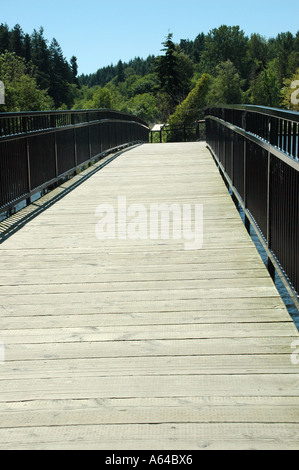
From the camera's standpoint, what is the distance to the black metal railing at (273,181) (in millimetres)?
4184

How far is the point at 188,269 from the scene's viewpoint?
5.75 m

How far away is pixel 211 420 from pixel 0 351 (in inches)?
60.6

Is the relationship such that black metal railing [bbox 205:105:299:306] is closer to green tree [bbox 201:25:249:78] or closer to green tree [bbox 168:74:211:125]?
green tree [bbox 168:74:211:125]

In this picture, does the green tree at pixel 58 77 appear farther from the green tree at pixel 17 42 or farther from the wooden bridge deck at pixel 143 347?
the wooden bridge deck at pixel 143 347

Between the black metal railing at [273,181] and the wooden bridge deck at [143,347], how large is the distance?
335 millimetres

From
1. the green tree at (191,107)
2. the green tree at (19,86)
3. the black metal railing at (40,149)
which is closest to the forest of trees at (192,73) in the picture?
the green tree at (191,107)

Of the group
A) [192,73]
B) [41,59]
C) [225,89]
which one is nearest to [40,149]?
[192,73]

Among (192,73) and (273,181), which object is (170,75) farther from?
(273,181)

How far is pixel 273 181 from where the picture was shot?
5094mm

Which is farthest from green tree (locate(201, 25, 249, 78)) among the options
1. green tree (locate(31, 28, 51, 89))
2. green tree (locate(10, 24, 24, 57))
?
green tree (locate(10, 24, 24, 57))

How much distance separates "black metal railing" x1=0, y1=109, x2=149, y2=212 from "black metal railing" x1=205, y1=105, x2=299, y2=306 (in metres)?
2.90

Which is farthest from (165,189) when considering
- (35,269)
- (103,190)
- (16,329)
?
(16,329)

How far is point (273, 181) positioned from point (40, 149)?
556 centimetres

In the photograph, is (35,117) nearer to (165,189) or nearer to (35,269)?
(165,189)
